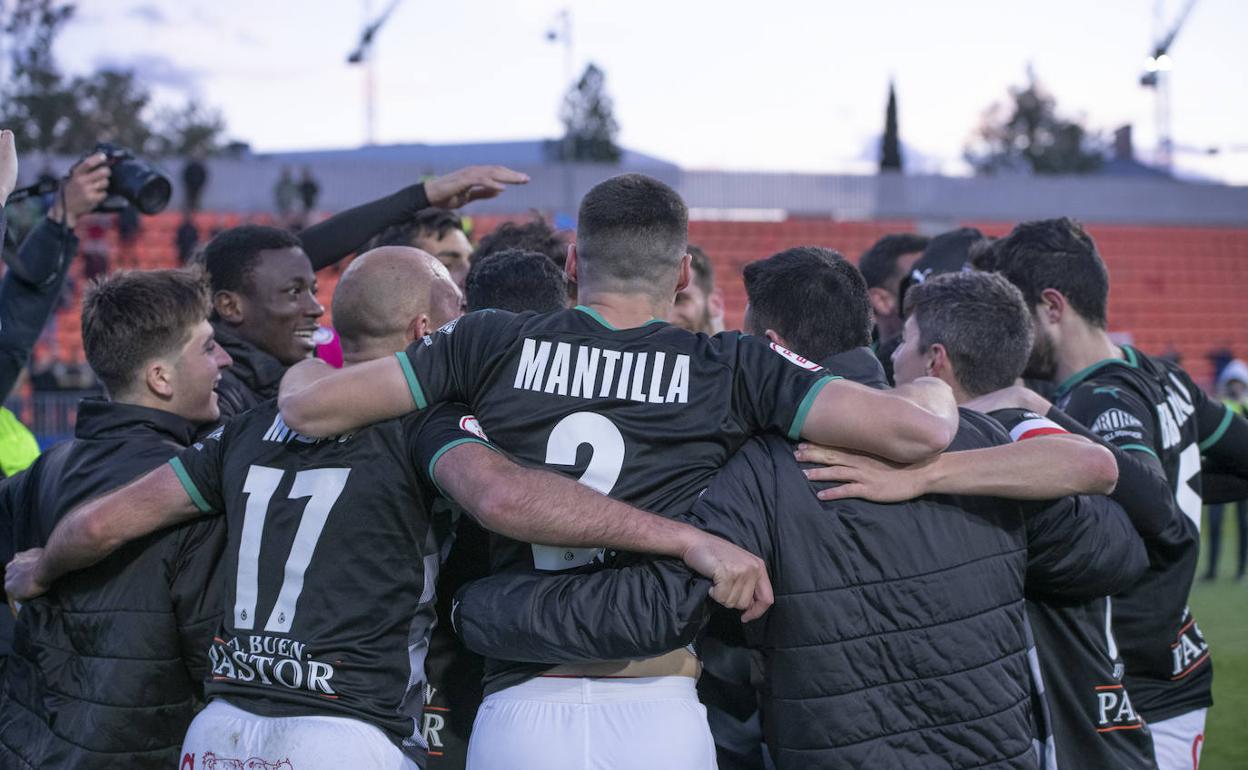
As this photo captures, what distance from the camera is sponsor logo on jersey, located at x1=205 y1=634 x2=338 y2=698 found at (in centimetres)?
285

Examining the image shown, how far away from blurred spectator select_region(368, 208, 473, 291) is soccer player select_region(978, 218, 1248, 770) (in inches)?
96.9

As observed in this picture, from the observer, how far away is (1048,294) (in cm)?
422

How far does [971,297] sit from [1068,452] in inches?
24.2

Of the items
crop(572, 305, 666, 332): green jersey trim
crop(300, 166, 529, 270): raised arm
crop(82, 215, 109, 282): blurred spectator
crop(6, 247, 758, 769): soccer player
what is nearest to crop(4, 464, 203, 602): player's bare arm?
crop(6, 247, 758, 769): soccer player

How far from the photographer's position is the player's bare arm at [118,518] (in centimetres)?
311

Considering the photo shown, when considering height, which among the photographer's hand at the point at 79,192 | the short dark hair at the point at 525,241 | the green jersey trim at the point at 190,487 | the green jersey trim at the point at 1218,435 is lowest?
the green jersey trim at the point at 1218,435

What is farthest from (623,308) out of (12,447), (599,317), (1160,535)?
(12,447)

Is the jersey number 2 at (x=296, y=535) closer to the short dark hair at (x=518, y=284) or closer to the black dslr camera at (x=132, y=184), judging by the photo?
the short dark hair at (x=518, y=284)

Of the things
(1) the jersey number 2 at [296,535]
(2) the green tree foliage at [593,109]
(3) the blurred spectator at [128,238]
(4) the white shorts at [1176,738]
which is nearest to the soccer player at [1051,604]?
(4) the white shorts at [1176,738]

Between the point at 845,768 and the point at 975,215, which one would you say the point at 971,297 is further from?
the point at 975,215

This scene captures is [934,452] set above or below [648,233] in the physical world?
below

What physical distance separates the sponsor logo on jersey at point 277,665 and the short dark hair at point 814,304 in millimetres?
1446

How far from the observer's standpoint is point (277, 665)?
2.88m

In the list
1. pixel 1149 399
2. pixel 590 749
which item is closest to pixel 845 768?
pixel 590 749
